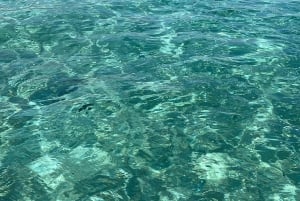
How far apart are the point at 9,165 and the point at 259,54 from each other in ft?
51.7

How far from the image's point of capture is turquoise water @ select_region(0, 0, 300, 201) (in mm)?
14391

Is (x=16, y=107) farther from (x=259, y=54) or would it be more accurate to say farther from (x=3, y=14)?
(x=259, y=54)

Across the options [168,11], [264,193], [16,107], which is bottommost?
[264,193]

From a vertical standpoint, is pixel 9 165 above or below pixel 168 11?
below

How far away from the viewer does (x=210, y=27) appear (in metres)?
26.9

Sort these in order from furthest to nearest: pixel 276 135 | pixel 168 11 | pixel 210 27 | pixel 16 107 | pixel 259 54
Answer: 1. pixel 168 11
2. pixel 210 27
3. pixel 259 54
4. pixel 16 107
5. pixel 276 135

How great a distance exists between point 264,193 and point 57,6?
21.8m

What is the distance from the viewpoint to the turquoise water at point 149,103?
47.2 ft

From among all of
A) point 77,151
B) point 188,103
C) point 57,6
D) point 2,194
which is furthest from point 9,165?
point 57,6

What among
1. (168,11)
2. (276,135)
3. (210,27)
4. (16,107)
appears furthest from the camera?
(168,11)

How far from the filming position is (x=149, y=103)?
1898cm

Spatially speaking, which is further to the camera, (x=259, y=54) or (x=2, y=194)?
(x=259, y=54)

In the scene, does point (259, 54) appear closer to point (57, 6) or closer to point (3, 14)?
point (57, 6)

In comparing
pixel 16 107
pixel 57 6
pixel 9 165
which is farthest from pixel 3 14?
pixel 9 165
